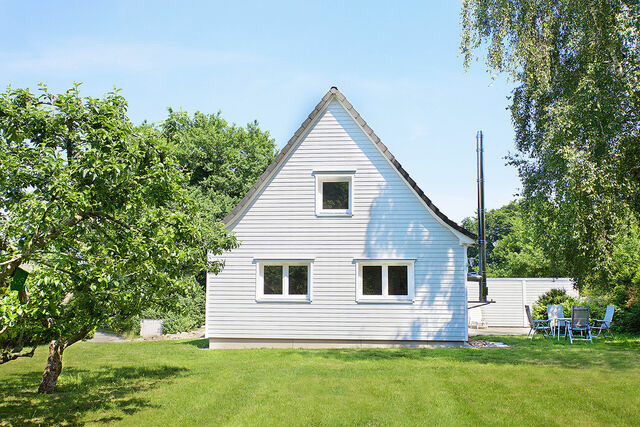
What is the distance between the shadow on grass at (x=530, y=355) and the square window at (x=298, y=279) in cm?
209

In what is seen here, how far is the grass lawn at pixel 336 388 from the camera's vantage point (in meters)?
8.05

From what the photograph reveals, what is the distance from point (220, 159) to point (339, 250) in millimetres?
17337

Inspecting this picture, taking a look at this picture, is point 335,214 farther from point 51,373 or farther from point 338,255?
point 51,373

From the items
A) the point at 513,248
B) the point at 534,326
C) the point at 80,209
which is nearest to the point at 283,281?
the point at 534,326

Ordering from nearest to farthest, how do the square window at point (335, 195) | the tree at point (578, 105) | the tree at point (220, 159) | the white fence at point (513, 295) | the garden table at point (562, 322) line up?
the tree at point (578, 105) < the square window at point (335, 195) < the garden table at point (562, 322) < the white fence at point (513, 295) < the tree at point (220, 159)

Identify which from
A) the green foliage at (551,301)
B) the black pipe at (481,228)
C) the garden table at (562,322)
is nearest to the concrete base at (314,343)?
the garden table at (562,322)

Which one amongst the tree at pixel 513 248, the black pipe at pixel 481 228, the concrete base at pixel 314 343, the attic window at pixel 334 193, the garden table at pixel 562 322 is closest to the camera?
the concrete base at pixel 314 343

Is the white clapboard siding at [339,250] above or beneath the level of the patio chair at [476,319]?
above

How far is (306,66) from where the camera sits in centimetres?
1462

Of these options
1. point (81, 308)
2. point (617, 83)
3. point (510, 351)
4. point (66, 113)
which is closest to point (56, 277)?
point (81, 308)

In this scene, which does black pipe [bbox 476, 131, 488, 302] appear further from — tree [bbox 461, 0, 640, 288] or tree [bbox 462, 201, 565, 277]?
tree [bbox 462, 201, 565, 277]

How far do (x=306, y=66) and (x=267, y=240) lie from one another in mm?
5528

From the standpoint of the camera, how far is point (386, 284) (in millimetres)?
16406

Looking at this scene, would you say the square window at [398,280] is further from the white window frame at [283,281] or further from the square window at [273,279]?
the square window at [273,279]
